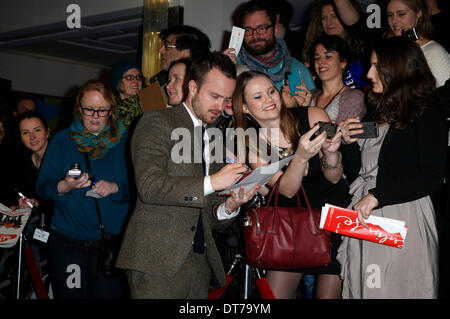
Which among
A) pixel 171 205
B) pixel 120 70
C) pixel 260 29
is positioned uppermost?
pixel 260 29

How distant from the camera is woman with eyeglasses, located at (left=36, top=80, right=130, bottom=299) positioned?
3168 millimetres

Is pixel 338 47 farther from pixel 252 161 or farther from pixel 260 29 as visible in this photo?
pixel 252 161

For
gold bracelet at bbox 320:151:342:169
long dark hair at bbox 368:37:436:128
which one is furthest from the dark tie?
long dark hair at bbox 368:37:436:128

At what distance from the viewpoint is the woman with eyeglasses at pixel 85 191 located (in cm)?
317

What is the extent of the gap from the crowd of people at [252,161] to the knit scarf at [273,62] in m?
0.01

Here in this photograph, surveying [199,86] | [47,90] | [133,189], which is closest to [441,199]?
[199,86]

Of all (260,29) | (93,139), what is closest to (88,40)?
(260,29)

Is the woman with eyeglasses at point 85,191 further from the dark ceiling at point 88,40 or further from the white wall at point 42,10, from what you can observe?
the dark ceiling at point 88,40

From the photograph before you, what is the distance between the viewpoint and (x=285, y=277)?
2.94 meters

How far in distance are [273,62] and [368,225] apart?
6.07 feet

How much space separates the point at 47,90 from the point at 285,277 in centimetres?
1050

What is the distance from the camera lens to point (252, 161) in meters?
2.87

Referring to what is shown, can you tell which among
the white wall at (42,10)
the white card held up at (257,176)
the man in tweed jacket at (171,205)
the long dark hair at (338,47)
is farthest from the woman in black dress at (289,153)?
the white wall at (42,10)

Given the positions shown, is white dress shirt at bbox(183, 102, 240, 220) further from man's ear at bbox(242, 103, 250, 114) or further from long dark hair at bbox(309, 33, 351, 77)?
long dark hair at bbox(309, 33, 351, 77)
